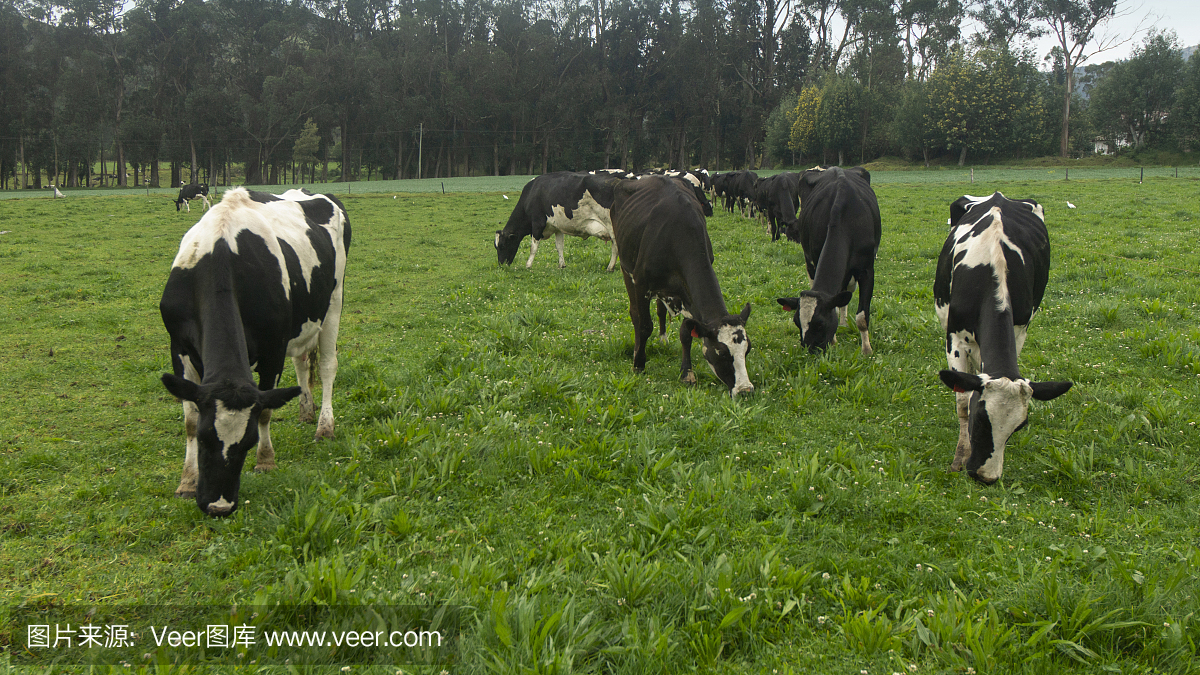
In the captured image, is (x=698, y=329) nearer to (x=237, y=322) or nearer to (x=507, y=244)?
(x=237, y=322)

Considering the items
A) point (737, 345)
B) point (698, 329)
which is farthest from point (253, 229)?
point (737, 345)

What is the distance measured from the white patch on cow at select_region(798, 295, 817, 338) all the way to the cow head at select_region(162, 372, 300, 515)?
556 centimetres

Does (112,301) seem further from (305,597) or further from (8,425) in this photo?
(305,597)

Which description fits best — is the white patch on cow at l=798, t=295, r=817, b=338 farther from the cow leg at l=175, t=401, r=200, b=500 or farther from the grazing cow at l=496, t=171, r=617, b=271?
the grazing cow at l=496, t=171, r=617, b=271

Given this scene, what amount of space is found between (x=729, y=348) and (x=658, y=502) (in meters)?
2.51

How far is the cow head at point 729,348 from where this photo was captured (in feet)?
22.4

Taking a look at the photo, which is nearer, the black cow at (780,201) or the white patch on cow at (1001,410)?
the white patch on cow at (1001,410)

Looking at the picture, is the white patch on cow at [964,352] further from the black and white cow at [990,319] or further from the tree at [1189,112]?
the tree at [1189,112]

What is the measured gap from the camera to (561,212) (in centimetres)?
1543

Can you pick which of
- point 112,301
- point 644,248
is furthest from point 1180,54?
point 112,301

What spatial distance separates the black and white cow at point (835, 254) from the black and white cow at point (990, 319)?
1.37 meters

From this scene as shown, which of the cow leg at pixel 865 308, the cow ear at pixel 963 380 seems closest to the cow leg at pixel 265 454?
the cow ear at pixel 963 380

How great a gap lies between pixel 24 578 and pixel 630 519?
3495 mm

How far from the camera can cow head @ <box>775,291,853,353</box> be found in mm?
7777
